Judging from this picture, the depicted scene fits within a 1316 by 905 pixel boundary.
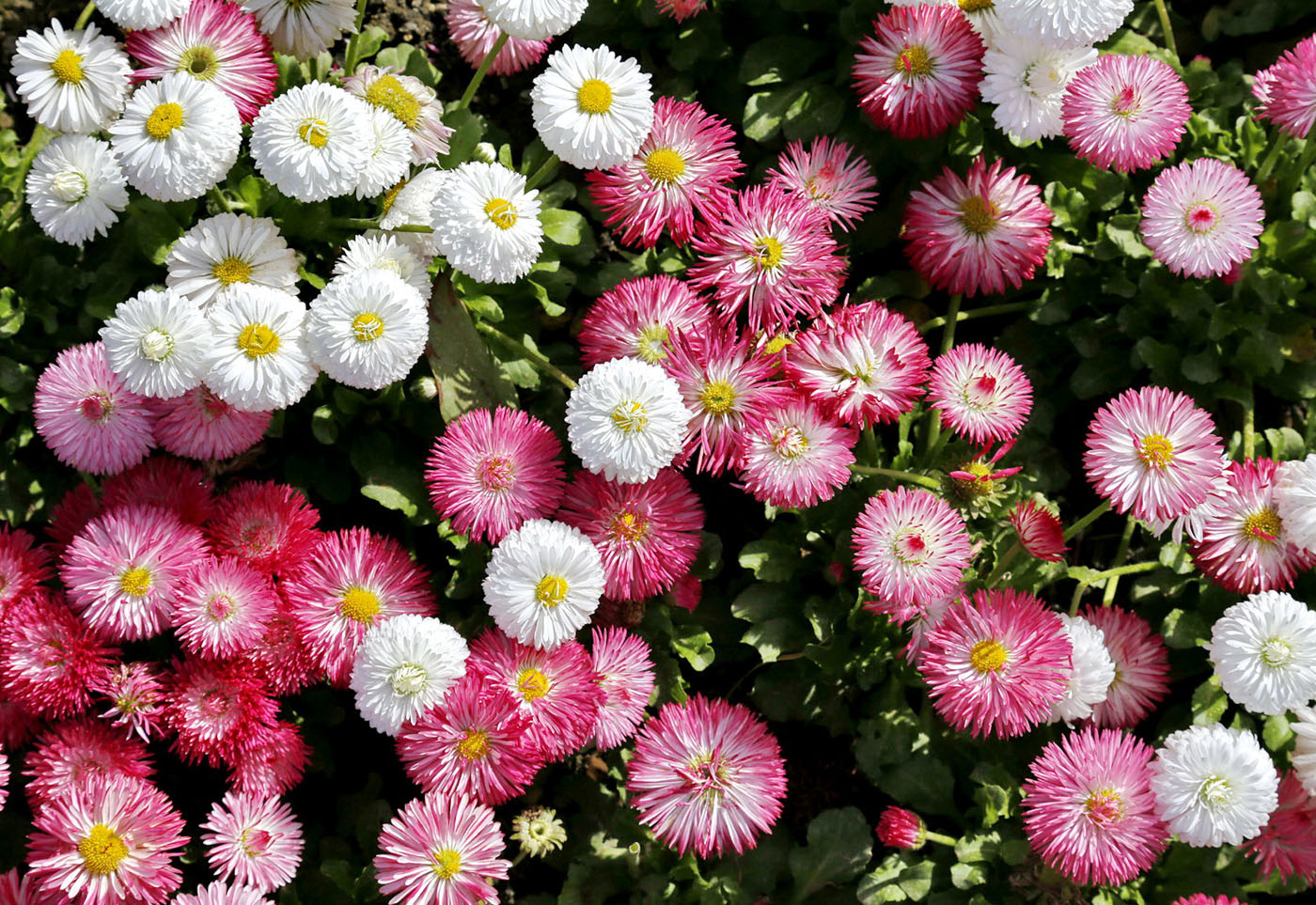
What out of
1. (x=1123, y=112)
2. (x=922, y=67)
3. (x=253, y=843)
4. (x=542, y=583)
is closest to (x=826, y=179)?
(x=922, y=67)

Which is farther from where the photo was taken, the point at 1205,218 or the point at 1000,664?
the point at 1205,218

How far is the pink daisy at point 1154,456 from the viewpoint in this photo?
90.6 inches

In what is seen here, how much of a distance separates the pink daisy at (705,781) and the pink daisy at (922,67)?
4.75 ft

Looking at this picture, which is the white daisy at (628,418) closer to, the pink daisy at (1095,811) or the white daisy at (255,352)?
the white daisy at (255,352)

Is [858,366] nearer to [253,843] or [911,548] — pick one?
[911,548]

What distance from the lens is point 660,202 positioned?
2467mm

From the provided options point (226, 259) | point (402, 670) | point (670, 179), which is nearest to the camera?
point (402, 670)

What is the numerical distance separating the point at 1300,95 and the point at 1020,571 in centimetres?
127

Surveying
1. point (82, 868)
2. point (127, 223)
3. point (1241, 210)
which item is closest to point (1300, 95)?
point (1241, 210)

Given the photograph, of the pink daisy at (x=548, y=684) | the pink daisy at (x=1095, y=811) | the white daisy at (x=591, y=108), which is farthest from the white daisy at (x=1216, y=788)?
the white daisy at (x=591, y=108)

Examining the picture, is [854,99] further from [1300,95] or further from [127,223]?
[127,223]

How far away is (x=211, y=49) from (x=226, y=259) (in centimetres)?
46

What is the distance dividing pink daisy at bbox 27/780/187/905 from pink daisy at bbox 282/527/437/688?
44cm

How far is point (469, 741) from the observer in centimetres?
219
